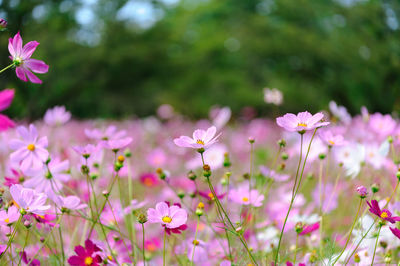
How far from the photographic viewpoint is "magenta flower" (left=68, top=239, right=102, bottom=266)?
855 millimetres

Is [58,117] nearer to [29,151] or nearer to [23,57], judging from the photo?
[29,151]

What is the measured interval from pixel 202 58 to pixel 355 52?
6.14 metres

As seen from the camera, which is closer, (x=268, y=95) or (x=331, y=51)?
(x=268, y=95)

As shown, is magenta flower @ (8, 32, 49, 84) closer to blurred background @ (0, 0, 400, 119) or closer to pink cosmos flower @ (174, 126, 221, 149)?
pink cosmos flower @ (174, 126, 221, 149)

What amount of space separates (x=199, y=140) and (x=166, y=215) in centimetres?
15

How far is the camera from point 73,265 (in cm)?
86

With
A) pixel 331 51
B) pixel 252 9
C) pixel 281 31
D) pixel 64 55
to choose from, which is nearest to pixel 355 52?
pixel 331 51

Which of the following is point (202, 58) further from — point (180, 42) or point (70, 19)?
point (70, 19)

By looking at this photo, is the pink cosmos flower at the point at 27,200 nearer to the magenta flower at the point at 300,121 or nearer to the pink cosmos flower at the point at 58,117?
the magenta flower at the point at 300,121

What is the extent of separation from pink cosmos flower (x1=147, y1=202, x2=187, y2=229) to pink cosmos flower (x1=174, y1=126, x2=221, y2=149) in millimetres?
115

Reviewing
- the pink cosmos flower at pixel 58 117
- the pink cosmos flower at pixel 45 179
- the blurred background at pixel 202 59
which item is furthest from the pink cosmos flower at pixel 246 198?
the blurred background at pixel 202 59

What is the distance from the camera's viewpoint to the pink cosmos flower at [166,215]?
76cm

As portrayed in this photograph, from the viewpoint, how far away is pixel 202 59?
1235cm

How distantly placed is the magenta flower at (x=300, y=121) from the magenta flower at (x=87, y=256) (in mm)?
435
